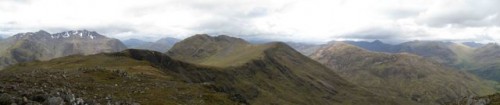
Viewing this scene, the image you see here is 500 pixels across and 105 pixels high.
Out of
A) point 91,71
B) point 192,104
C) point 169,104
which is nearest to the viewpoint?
point 169,104

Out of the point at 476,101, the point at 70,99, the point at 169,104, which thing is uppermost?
the point at 70,99

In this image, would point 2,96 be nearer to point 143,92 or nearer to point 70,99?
point 70,99

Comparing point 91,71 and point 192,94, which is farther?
point 91,71

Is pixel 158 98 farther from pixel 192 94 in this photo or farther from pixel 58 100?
pixel 58 100

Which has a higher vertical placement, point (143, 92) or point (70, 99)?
point (70, 99)

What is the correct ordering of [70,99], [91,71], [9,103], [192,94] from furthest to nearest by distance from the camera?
[91,71], [192,94], [70,99], [9,103]

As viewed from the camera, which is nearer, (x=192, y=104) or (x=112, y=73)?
(x=192, y=104)

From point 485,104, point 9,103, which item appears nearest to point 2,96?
point 9,103

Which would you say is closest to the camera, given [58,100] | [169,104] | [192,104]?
[58,100]

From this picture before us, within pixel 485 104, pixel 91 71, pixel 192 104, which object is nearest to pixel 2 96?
pixel 192 104
